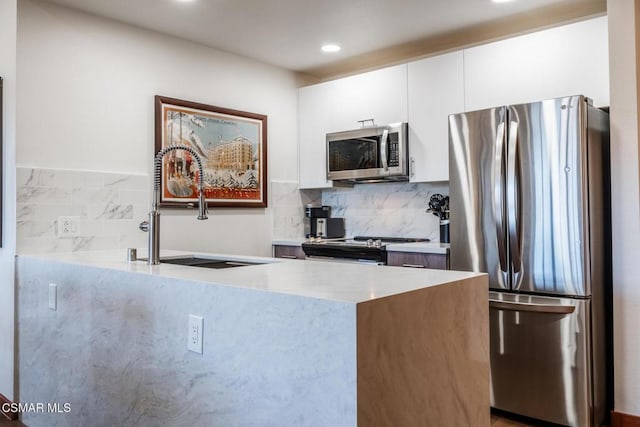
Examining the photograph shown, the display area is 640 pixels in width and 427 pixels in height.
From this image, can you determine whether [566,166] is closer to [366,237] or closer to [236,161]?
[366,237]

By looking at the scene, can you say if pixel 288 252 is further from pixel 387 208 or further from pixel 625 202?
pixel 625 202

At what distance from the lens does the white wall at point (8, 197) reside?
2.72m

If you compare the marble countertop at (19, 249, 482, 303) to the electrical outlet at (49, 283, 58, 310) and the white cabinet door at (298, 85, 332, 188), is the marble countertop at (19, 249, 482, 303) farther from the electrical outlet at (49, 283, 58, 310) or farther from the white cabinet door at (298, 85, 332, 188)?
the white cabinet door at (298, 85, 332, 188)

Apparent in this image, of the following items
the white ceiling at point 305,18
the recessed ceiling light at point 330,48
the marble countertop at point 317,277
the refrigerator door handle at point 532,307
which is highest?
the recessed ceiling light at point 330,48

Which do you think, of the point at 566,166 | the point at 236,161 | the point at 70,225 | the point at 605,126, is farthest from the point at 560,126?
the point at 70,225

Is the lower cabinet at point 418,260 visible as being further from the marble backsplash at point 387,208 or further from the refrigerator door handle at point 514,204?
the marble backsplash at point 387,208

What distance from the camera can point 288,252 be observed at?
4125mm

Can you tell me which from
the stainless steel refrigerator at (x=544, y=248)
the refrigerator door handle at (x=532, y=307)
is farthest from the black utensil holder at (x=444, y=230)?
the refrigerator door handle at (x=532, y=307)

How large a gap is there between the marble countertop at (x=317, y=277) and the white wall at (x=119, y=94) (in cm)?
110

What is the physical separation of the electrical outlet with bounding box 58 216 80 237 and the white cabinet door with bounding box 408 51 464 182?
2.27 metres

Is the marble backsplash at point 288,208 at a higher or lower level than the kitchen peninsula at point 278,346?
higher

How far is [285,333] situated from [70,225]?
7.04 ft

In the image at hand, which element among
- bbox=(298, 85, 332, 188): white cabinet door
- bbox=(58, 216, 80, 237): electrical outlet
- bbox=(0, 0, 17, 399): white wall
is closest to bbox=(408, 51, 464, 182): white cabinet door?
bbox=(298, 85, 332, 188): white cabinet door

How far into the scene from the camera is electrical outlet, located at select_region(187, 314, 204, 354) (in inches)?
61.2
